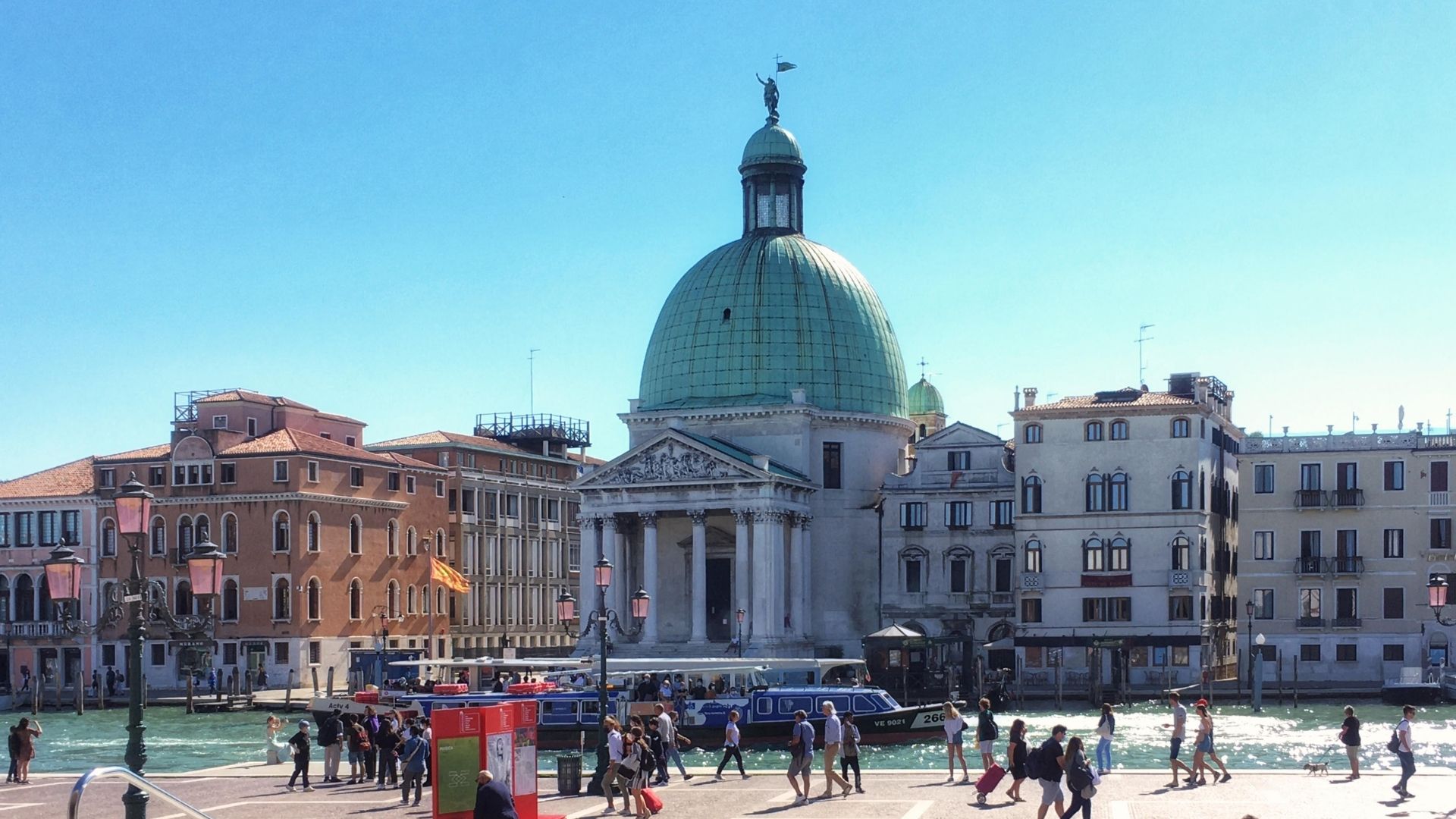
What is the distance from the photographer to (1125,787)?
3538 centimetres

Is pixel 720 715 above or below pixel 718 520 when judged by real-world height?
below

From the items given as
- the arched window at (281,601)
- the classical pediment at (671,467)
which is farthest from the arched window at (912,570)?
the arched window at (281,601)

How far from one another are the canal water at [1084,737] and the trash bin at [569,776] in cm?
828

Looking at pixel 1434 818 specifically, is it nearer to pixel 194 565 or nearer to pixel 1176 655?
pixel 194 565

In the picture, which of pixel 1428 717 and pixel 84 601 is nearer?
pixel 1428 717

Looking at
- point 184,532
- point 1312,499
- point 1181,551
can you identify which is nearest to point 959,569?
point 1181,551

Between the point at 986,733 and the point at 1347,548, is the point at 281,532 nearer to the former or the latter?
the point at 1347,548

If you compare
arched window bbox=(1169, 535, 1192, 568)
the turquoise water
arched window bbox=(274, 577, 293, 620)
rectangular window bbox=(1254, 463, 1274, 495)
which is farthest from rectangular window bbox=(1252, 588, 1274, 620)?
arched window bbox=(274, 577, 293, 620)

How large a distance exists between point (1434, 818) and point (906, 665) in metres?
42.0

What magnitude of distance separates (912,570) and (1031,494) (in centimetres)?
849

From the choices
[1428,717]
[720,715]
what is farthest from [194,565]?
[1428,717]

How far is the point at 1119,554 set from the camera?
73375mm

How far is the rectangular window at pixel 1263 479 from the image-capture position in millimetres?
72688

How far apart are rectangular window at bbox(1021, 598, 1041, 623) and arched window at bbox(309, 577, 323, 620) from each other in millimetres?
30755
